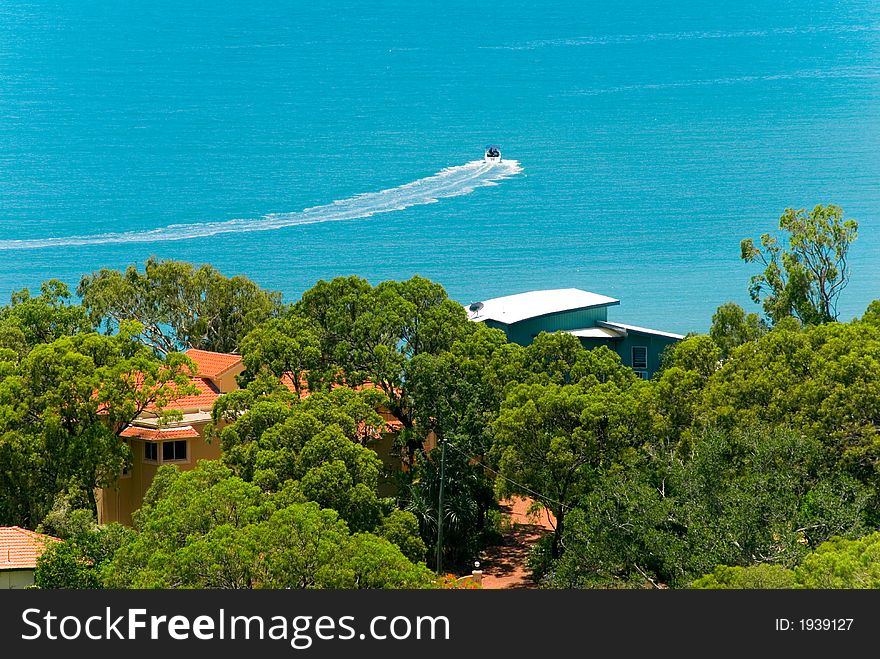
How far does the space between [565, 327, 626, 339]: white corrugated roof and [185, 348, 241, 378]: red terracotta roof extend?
58.8 feet

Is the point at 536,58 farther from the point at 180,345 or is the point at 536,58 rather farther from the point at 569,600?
the point at 569,600

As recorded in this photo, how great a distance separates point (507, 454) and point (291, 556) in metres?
8.78

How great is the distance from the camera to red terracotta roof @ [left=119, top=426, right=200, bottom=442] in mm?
35938

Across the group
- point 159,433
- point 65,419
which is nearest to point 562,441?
point 159,433

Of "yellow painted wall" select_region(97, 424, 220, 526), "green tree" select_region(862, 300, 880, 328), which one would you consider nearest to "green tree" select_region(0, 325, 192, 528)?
"yellow painted wall" select_region(97, 424, 220, 526)

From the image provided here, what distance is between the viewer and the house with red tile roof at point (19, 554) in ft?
98.9

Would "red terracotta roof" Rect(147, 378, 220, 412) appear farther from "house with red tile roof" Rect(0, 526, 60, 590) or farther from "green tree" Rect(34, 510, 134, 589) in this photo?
"green tree" Rect(34, 510, 134, 589)

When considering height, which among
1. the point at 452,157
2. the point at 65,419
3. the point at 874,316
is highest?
the point at 452,157

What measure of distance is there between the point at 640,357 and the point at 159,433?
979 inches

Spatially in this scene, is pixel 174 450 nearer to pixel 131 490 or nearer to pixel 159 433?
pixel 159 433

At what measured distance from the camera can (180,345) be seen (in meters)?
49.7

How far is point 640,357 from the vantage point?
56.2 meters

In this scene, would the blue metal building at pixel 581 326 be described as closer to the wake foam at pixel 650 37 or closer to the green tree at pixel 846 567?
the green tree at pixel 846 567

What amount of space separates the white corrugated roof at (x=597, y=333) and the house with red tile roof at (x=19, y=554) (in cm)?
2769
